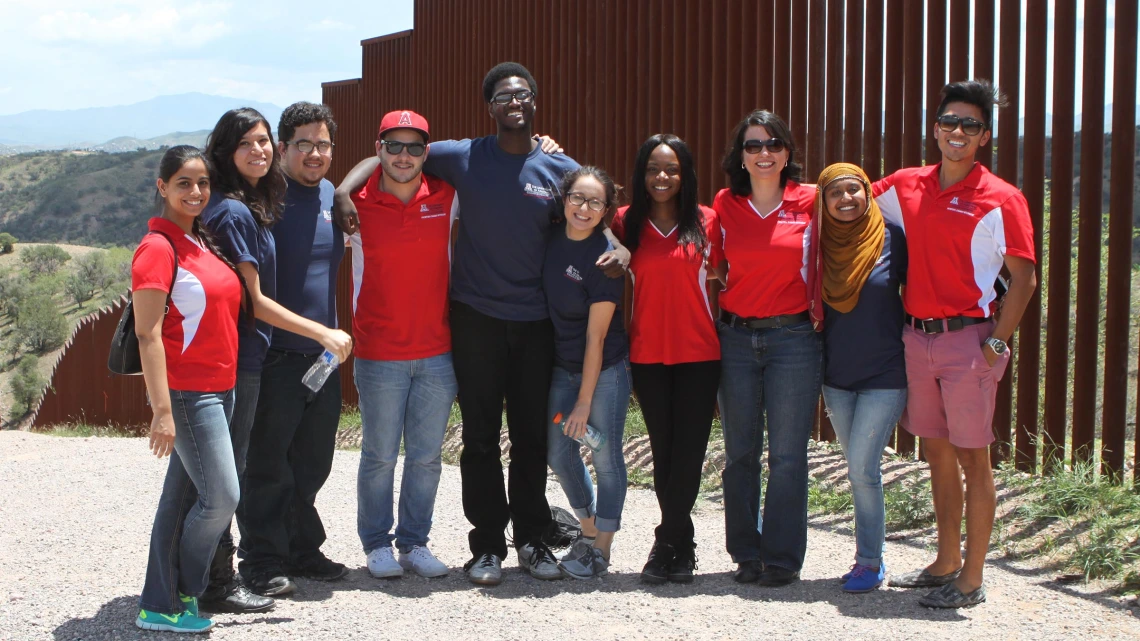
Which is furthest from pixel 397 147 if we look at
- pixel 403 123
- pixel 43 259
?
pixel 43 259

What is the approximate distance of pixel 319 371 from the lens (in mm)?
4035

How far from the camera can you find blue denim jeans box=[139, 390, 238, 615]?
3.61 metres

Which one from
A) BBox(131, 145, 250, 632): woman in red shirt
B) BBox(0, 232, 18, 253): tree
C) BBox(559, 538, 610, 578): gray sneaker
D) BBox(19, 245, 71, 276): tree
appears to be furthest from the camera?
BBox(0, 232, 18, 253): tree

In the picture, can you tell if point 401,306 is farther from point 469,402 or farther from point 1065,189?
point 1065,189

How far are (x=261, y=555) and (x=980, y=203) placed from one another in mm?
3211

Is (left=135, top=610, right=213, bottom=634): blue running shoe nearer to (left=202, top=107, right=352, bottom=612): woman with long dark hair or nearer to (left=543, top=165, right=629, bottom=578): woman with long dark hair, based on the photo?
(left=202, top=107, right=352, bottom=612): woman with long dark hair

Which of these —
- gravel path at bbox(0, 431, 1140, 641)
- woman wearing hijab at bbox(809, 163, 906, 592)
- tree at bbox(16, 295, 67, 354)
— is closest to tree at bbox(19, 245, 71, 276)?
tree at bbox(16, 295, 67, 354)

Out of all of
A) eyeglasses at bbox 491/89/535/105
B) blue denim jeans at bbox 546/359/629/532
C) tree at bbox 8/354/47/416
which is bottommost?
tree at bbox 8/354/47/416

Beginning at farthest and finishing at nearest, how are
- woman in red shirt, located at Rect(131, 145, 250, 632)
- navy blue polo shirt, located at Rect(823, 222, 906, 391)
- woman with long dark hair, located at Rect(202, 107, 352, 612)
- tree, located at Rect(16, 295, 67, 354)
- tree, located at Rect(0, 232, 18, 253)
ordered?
1. tree, located at Rect(0, 232, 18, 253)
2. tree, located at Rect(16, 295, 67, 354)
3. navy blue polo shirt, located at Rect(823, 222, 906, 391)
4. woman with long dark hair, located at Rect(202, 107, 352, 612)
5. woman in red shirt, located at Rect(131, 145, 250, 632)

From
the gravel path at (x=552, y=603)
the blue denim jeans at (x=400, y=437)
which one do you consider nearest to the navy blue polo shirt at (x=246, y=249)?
the blue denim jeans at (x=400, y=437)

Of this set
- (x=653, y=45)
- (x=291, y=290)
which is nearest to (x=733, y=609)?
(x=291, y=290)

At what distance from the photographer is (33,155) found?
78.8 meters

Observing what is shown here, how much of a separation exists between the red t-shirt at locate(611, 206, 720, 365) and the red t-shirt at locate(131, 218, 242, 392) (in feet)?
5.43

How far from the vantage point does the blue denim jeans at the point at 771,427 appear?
4.21m
